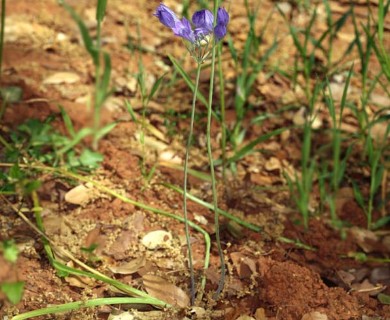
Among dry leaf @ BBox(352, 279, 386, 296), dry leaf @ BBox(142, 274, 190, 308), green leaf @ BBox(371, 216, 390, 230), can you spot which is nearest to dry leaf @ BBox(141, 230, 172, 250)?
dry leaf @ BBox(142, 274, 190, 308)

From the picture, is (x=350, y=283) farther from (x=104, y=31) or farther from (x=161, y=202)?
(x=104, y=31)

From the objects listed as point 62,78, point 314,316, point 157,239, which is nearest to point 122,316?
point 157,239

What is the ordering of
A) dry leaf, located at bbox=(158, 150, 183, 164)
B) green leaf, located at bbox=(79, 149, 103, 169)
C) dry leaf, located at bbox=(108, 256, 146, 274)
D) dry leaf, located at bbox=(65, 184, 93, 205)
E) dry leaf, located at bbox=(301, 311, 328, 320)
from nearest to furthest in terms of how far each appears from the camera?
dry leaf, located at bbox=(301, 311, 328, 320)
dry leaf, located at bbox=(108, 256, 146, 274)
dry leaf, located at bbox=(65, 184, 93, 205)
green leaf, located at bbox=(79, 149, 103, 169)
dry leaf, located at bbox=(158, 150, 183, 164)

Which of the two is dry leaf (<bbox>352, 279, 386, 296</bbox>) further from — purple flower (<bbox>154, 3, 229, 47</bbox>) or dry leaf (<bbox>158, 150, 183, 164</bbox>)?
purple flower (<bbox>154, 3, 229, 47</bbox>)

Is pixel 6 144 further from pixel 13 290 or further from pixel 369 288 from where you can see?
pixel 369 288

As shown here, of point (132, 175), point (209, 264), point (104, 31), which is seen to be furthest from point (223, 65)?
point (209, 264)

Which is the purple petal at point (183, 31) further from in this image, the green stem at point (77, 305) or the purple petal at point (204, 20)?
the green stem at point (77, 305)

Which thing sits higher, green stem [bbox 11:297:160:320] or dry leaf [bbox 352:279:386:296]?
dry leaf [bbox 352:279:386:296]

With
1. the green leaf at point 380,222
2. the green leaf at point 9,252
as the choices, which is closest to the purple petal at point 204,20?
the green leaf at point 9,252
